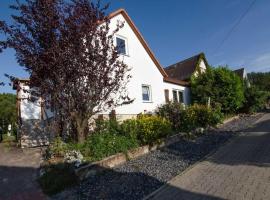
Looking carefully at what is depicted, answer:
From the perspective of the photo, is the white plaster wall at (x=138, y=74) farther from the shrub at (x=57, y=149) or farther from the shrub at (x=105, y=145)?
the shrub at (x=57, y=149)

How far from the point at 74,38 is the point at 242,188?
700 cm

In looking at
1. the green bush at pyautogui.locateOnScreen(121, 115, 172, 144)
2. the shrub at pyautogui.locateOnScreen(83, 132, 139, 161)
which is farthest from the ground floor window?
the shrub at pyautogui.locateOnScreen(83, 132, 139, 161)

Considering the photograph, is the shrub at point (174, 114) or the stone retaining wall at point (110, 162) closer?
the stone retaining wall at point (110, 162)

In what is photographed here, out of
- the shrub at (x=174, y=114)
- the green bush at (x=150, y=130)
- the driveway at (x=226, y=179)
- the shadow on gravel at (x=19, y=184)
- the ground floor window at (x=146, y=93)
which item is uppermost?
the ground floor window at (x=146, y=93)

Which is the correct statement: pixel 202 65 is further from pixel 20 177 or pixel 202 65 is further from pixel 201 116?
pixel 20 177

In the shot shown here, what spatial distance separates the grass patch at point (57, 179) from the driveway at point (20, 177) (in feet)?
0.68

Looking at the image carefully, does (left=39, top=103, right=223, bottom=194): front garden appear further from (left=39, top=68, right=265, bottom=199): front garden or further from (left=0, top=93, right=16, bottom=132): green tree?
(left=0, top=93, right=16, bottom=132): green tree

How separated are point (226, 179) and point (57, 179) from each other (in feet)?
15.2

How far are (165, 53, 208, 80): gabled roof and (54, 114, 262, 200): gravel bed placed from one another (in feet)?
57.1

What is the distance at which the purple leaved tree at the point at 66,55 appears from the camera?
870cm

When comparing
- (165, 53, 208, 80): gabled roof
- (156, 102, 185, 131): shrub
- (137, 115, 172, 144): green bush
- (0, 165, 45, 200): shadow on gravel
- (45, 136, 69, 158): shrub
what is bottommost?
(0, 165, 45, 200): shadow on gravel

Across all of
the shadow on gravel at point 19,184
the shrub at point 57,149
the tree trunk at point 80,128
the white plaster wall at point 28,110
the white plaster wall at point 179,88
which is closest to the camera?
the shadow on gravel at point 19,184

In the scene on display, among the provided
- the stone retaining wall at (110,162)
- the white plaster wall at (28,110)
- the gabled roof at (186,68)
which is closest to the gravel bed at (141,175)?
the stone retaining wall at (110,162)

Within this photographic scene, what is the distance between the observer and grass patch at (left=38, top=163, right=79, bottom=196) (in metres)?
6.84
